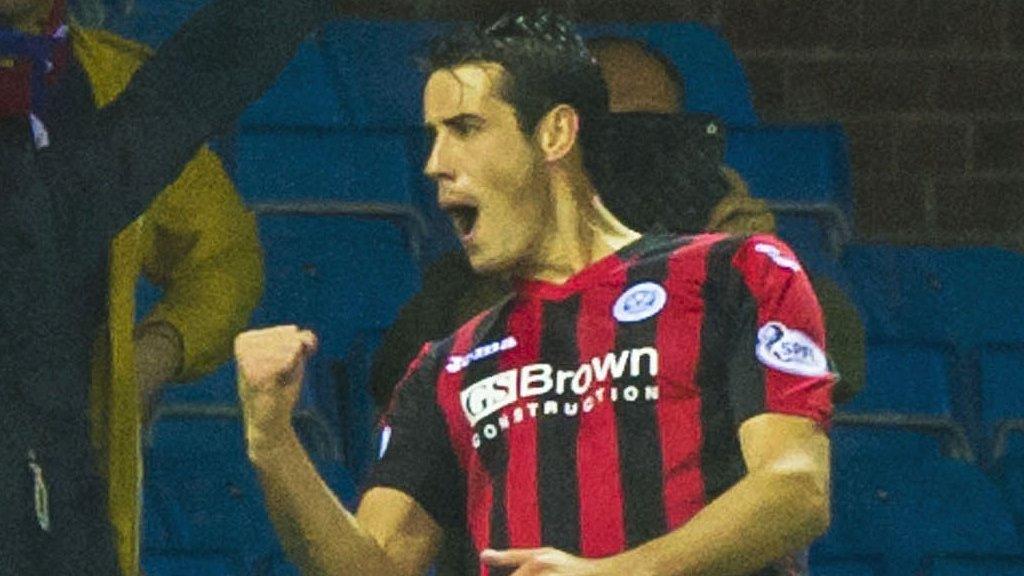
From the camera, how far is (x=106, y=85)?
10.5 ft

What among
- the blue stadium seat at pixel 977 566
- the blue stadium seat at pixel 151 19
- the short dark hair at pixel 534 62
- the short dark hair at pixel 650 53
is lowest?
the blue stadium seat at pixel 977 566

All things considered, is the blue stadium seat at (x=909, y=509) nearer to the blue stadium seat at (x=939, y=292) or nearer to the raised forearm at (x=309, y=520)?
the blue stadium seat at (x=939, y=292)

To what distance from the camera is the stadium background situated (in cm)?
486

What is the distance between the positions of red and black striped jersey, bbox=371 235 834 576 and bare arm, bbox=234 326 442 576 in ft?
0.13

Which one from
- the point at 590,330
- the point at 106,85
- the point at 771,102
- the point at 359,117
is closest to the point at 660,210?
the point at 590,330

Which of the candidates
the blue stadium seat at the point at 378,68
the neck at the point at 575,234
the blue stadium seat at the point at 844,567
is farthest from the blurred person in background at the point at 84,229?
the blue stadium seat at the point at 378,68

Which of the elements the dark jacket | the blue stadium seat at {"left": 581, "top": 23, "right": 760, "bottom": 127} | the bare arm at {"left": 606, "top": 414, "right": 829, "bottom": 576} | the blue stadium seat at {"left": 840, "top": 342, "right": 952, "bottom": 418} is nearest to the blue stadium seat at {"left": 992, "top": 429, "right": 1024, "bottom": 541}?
the blue stadium seat at {"left": 840, "top": 342, "right": 952, "bottom": 418}

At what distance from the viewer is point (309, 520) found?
272cm

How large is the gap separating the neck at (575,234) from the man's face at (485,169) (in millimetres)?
16

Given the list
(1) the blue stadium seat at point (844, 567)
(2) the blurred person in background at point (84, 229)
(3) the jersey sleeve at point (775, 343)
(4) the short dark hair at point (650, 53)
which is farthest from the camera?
(1) the blue stadium seat at point (844, 567)

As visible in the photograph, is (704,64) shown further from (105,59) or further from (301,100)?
(105,59)

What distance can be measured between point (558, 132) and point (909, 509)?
86.7 inches

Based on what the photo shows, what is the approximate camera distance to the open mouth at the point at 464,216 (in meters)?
2.84

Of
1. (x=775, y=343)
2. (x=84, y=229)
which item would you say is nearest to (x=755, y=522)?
(x=775, y=343)
